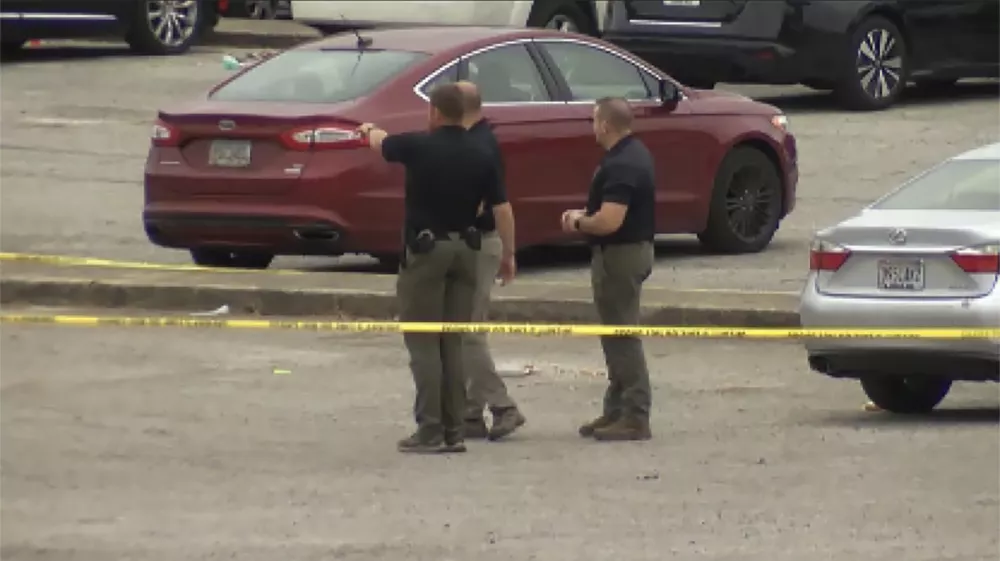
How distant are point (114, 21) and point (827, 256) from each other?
14326 mm

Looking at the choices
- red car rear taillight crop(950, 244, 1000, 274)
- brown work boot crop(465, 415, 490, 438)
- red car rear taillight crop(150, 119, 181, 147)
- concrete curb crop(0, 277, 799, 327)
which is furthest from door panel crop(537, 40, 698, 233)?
red car rear taillight crop(950, 244, 1000, 274)

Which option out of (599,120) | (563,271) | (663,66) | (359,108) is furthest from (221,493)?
(663,66)

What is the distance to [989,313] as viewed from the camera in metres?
11.0

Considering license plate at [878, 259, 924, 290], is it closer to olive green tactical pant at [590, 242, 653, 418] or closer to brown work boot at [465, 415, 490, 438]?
olive green tactical pant at [590, 242, 653, 418]

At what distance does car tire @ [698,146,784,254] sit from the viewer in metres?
16.3

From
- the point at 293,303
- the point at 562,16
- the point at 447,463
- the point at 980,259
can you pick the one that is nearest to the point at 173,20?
the point at 562,16

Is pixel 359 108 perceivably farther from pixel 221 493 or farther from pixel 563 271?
pixel 221 493

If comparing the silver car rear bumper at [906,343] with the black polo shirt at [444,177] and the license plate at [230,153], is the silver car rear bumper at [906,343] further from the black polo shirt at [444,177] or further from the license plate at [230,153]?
the license plate at [230,153]

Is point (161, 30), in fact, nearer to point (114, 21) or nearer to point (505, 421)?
point (114, 21)

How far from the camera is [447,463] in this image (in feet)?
34.4

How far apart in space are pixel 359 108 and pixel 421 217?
3.74 metres

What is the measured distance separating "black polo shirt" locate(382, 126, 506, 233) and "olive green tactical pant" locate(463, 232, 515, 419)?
21 centimetres

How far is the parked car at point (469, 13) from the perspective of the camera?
23.0 meters

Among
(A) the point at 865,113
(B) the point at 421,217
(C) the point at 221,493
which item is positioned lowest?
(A) the point at 865,113
